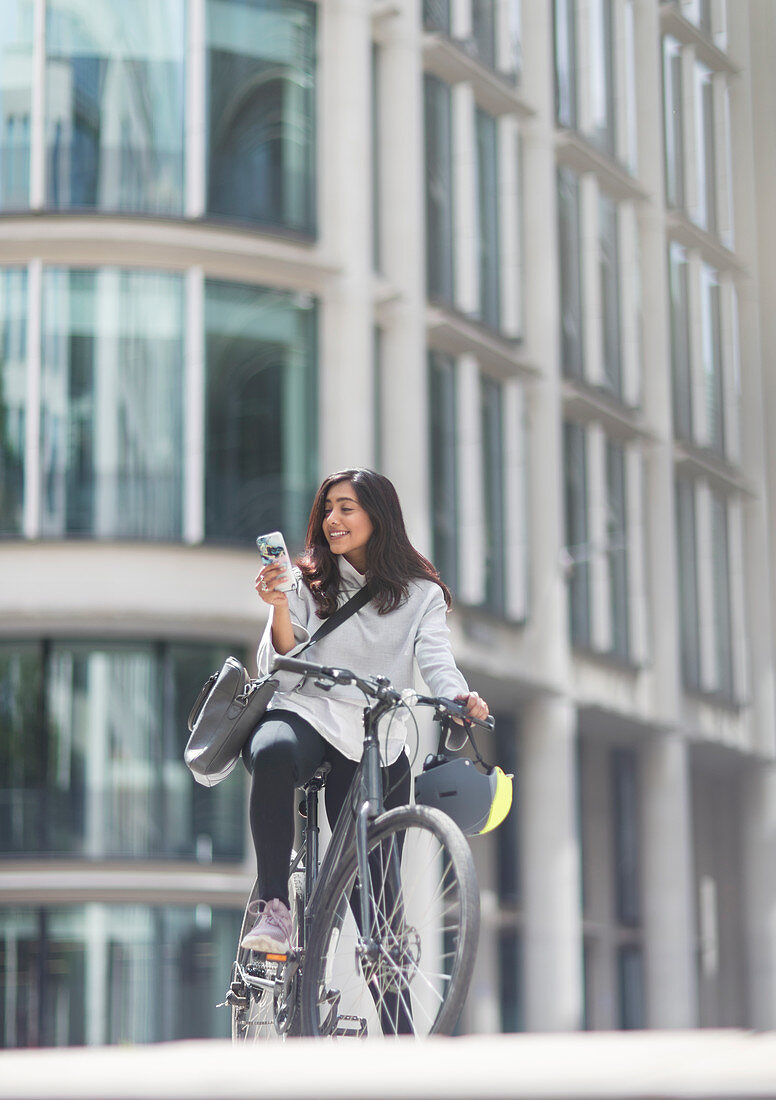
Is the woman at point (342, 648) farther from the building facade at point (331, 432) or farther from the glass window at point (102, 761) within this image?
the glass window at point (102, 761)

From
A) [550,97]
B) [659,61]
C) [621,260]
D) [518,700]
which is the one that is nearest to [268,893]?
[518,700]

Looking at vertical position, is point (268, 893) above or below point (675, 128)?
below

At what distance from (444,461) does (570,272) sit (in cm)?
515

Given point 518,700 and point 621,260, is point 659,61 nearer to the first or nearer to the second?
point 621,260

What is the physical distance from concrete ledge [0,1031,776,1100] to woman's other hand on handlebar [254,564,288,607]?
3.22m

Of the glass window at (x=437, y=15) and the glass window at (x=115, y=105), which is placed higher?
the glass window at (x=437, y=15)

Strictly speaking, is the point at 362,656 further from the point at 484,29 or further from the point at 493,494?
the point at 484,29

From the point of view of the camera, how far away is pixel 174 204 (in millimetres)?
20875

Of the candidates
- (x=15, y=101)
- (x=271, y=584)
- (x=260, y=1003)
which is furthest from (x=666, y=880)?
(x=271, y=584)

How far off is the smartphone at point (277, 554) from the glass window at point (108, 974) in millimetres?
15900

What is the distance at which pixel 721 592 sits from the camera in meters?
32.3

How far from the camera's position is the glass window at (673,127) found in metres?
31.2

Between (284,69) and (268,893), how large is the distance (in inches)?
729

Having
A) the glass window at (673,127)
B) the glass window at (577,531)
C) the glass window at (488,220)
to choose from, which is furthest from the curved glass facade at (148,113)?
the glass window at (673,127)
